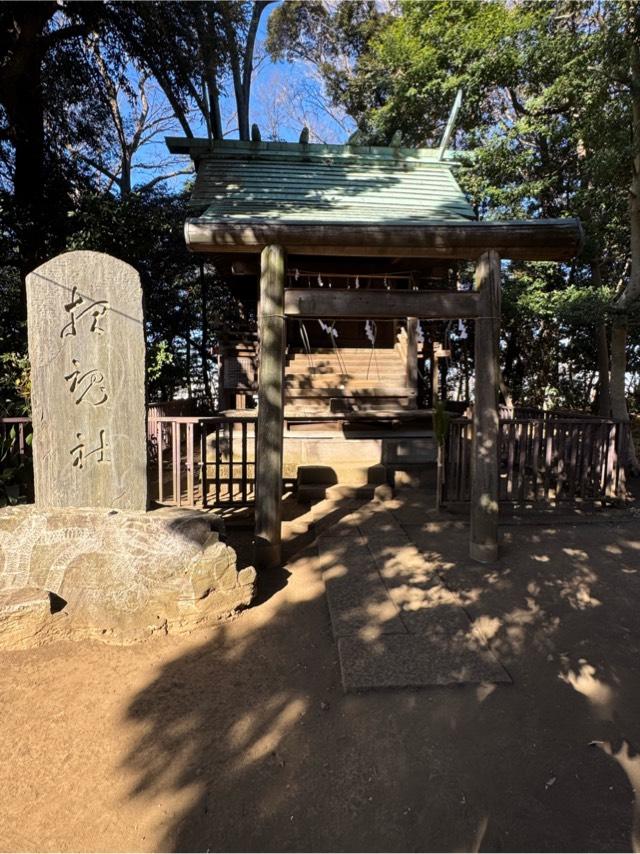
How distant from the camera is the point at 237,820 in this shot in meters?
2.03

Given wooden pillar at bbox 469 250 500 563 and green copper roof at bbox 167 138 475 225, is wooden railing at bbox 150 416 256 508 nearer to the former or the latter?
wooden pillar at bbox 469 250 500 563

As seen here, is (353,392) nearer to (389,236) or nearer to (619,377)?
(389,236)

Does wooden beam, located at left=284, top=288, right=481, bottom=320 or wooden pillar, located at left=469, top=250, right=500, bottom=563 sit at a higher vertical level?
wooden beam, located at left=284, top=288, right=481, bottom=320

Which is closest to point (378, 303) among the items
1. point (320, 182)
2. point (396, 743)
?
point (396, 743)

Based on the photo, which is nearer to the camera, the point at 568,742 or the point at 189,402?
the point at 568,742

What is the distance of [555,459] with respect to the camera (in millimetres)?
6457

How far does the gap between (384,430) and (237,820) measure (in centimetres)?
722

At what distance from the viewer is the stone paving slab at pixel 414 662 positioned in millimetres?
2902

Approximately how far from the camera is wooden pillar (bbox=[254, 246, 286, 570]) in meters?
4.41

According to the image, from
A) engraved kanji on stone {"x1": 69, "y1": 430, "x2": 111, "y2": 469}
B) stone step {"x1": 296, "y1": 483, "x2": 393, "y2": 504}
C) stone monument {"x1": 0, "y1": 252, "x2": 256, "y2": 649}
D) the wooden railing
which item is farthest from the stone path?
engraved kanji on stone {"x1": 69, "y1": 430, "x2": 111, "y2": 469}

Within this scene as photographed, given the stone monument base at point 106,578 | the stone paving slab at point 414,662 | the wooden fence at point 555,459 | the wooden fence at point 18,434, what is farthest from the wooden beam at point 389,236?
the stone paving slab at point 414,662

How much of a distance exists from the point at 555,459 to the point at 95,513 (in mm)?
5828

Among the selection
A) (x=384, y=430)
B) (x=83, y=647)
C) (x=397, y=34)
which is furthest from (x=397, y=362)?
(x=397, y=34)

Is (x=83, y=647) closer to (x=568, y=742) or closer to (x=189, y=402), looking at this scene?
(x=568, y=742)
